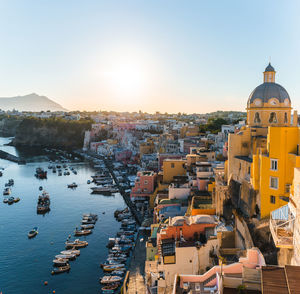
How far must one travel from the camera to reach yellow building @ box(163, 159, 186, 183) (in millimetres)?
26797

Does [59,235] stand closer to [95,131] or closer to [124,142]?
[124,142]

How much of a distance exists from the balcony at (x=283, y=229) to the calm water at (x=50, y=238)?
13.3 metres

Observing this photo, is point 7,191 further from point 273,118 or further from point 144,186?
point 273,118

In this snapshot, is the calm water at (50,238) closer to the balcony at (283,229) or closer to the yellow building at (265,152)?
the yellow building at (265,152)

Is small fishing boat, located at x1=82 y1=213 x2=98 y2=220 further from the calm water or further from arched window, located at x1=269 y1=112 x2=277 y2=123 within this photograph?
arched window, located at x1=269 y1=112 x2=277 y2=123

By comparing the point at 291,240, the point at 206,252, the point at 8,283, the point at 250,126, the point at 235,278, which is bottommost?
the point at 8,283

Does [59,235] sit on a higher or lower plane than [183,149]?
lower

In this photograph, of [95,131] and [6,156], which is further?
[95,131]

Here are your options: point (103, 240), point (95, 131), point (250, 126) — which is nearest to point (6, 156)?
point (95, 131)

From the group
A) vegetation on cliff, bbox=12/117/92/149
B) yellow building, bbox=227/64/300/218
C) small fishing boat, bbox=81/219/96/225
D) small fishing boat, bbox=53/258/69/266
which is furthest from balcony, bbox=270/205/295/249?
vegetation on cliff, bbox=12/117/92/149

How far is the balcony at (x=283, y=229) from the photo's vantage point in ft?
24.2

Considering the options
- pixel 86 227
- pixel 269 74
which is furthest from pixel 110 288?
pixel 269 74

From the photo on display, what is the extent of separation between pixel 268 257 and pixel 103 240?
16.1 m

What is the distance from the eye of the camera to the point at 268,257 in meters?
10.3
